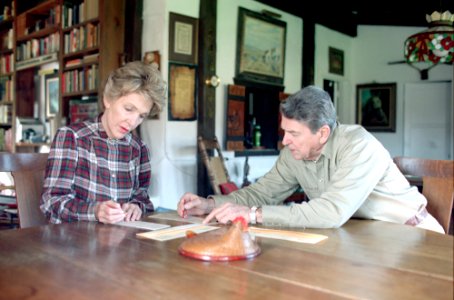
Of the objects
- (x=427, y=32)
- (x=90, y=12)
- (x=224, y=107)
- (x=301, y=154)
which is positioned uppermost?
(x=90, y=12)

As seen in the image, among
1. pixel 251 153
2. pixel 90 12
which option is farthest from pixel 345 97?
pixel 90 12

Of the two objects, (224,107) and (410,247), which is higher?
(224,107)

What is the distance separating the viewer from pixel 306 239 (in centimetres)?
147

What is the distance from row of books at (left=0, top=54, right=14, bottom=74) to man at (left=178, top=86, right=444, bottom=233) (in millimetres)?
5652

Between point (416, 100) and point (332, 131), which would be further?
point (416, 100)

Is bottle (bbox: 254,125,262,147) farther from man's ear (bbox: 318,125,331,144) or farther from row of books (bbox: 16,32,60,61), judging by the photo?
man's ear (bbox: 318,125,331,144)

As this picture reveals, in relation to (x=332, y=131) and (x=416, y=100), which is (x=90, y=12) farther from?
(x=416, y=100)

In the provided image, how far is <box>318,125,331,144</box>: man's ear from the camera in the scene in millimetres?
2014

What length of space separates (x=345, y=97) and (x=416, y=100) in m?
1.10

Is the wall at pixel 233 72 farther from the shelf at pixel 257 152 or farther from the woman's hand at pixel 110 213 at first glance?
the woman's hand at pixel 110 213

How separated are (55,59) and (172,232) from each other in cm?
482

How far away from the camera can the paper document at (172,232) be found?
1497mm

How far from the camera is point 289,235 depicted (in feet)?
5.03

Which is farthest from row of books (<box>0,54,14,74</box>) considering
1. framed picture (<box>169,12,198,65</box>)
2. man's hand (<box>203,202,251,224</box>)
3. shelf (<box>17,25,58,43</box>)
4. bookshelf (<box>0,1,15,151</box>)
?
man's hand (<box>203,202,251,224</box>)
